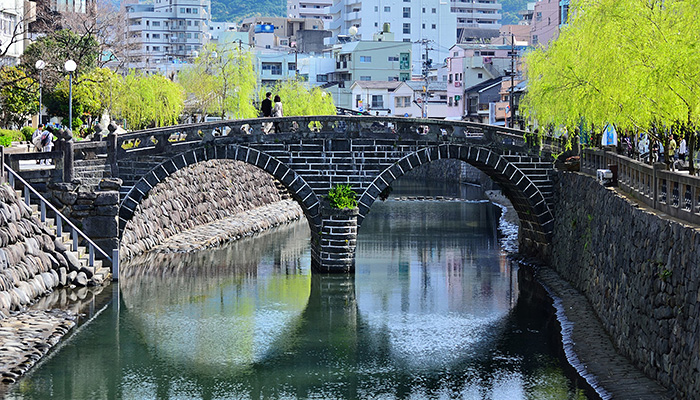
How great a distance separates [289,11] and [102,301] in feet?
397

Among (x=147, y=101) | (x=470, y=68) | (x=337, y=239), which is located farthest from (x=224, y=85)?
(x=337, y=239)

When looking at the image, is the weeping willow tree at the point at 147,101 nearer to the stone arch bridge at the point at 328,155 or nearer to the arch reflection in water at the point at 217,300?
the arch reflection in water at the point at 217,300

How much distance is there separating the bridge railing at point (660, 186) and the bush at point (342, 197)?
785cm

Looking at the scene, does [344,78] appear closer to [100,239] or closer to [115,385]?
[100,239]

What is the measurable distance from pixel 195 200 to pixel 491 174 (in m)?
13.3

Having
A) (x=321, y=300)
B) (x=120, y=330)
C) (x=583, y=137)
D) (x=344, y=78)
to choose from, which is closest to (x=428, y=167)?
(x=344, y=78)

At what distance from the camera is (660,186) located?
765 inches

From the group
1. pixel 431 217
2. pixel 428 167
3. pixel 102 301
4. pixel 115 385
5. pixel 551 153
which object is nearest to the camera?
pixel 115 385

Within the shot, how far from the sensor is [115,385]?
19547mm

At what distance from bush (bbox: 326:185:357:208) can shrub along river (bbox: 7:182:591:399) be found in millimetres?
2160

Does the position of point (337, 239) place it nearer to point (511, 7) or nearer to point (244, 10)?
point (511, 7)

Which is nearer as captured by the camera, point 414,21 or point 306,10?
point 414,21

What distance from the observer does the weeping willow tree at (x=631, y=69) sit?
1981 cm

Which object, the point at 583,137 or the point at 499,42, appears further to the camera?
the point at 499,42
